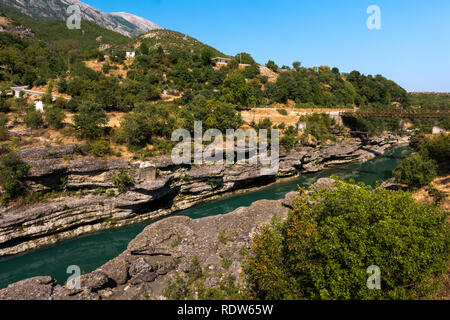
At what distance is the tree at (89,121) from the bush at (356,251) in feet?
73.3

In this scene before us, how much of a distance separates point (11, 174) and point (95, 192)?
625 centimetres

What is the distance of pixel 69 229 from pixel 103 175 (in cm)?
543

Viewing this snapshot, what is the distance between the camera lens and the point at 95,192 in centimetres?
2180

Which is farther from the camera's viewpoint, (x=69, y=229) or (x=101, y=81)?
(x=101, y=81)

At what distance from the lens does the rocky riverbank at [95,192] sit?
1848 centimetres

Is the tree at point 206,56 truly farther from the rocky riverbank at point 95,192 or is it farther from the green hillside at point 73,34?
the rocky riverbank at point 95,192

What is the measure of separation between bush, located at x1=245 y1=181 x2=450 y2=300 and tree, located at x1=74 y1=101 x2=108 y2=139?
73.3 ft

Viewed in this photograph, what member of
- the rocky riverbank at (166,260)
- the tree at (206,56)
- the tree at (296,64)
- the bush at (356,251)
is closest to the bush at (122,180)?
the rocky riverbank at (166,260)


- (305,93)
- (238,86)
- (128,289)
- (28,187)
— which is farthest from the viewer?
(305,93)

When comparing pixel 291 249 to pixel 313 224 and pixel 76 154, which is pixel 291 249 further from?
pixel 76 154

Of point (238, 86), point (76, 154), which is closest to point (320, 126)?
point (238, 86)

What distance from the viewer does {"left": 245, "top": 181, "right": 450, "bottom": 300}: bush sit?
26.7ft

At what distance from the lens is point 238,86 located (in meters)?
43.9

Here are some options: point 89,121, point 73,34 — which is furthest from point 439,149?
point 73,34
